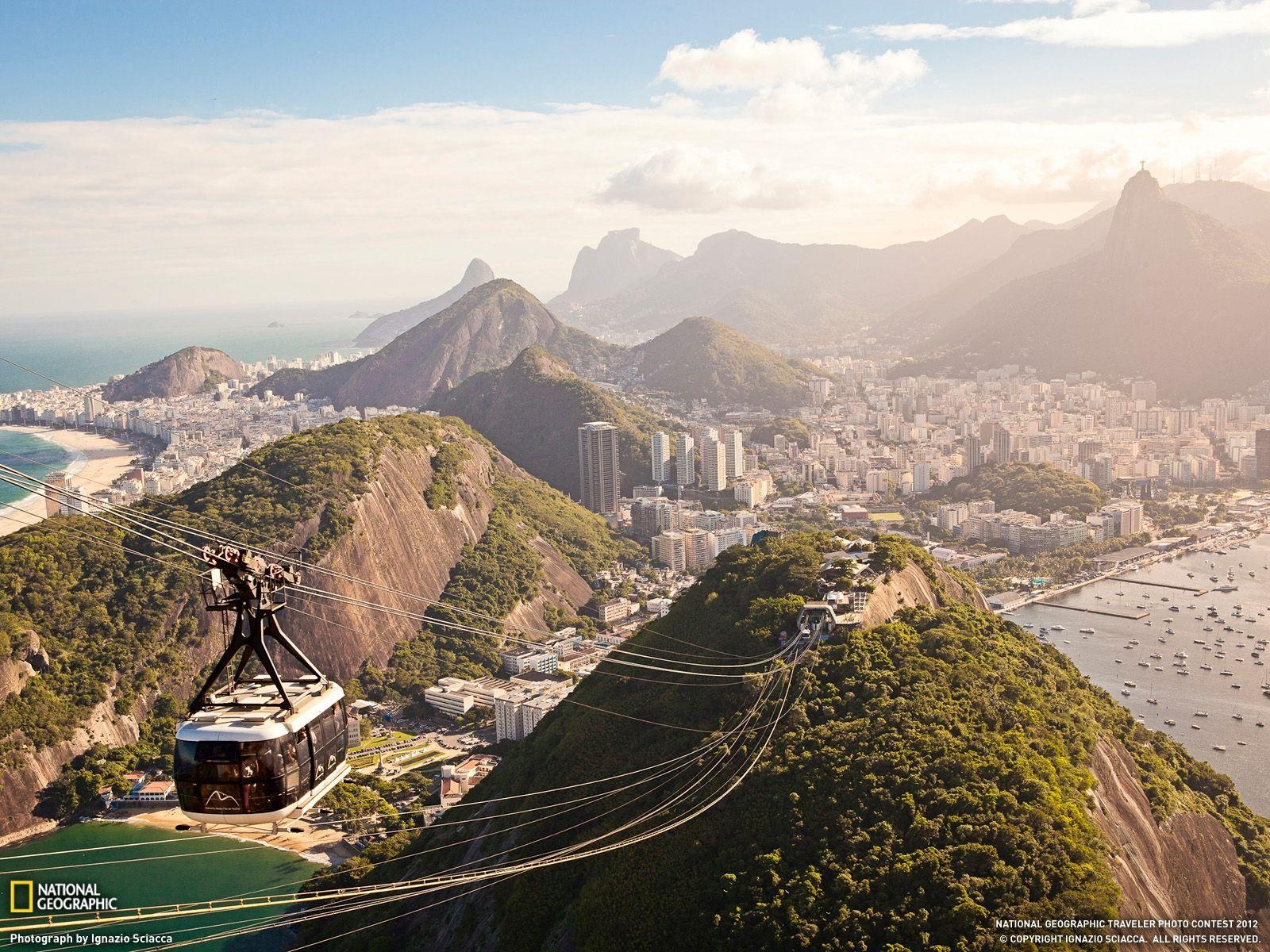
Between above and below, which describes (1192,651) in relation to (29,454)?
below

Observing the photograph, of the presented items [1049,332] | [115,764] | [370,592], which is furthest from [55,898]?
[1049,332]

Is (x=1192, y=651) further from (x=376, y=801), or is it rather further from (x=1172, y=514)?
(x=376, y=801)

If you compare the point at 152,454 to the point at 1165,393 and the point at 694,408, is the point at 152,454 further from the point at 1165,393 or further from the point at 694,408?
the point at 1165,393

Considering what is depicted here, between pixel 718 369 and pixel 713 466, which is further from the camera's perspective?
pixel 718 369

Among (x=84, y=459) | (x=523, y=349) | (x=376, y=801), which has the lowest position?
(x=376, y=801)

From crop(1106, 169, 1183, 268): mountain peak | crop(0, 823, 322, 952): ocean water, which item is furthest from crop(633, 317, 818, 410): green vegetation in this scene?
crop(0, 823, 322, 952): ocean water

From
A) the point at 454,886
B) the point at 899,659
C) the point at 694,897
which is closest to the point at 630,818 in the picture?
the point at 694,897
